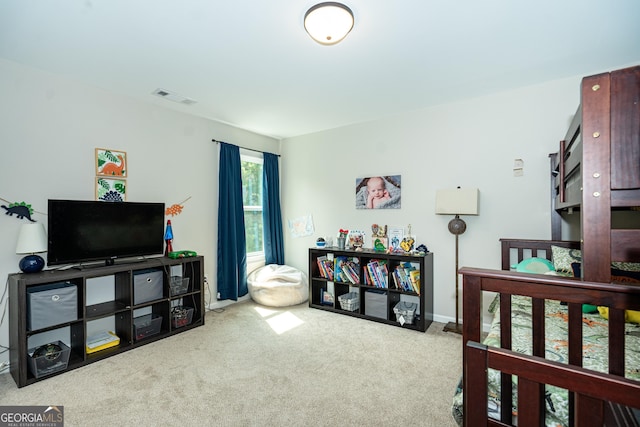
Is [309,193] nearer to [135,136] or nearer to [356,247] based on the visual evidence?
[356,247]

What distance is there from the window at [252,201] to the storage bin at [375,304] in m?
1.77

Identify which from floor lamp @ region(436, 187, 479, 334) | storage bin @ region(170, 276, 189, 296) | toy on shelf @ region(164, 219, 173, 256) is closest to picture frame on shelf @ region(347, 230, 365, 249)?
floor lamp @ region(436, 187, 479, 334)

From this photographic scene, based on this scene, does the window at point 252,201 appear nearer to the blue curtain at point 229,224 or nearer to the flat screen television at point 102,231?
the blue curtain at point 229,224

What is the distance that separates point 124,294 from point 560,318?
335 centimetres

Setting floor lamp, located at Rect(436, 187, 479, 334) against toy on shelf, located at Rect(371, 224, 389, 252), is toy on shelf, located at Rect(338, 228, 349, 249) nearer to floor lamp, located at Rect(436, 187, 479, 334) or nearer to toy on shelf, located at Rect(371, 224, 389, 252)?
toy on shelf, located at Rect(371, 224, 389, 252)

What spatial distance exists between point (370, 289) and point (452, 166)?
1644mm

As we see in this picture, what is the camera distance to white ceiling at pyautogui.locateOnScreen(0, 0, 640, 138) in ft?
5.69

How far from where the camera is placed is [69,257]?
2.45 metres

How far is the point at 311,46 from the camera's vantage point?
6.91 ft

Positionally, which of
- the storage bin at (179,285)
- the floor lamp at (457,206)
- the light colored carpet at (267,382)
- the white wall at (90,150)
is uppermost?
the white wall at (90,150)

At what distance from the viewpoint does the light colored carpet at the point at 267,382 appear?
1.80 meters

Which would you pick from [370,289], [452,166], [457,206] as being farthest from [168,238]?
[452,166]

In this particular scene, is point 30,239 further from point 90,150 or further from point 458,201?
point 458,201

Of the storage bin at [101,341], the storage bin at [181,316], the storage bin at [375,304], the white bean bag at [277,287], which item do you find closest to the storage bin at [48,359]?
the storage bin at [101,341]
